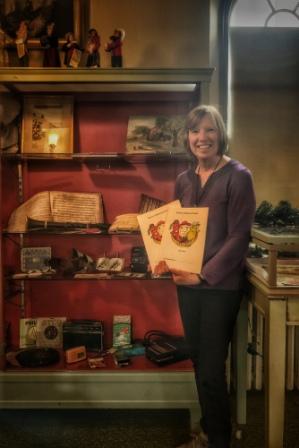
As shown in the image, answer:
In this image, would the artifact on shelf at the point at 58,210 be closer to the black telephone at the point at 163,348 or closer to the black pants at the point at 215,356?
the black telephone at the point at 163,348

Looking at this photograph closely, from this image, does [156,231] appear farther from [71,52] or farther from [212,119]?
[71,52]

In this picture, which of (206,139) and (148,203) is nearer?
(206,139)

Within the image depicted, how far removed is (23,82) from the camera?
221 cm

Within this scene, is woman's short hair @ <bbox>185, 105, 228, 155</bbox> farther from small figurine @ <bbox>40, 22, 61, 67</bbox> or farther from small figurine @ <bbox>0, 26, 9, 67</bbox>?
small figurine @ <bbox>0, 26, 9, 67</bbox>

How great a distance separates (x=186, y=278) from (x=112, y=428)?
3.38 ft

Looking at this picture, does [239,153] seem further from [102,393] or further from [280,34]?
[102,393]

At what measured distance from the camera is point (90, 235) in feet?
8.02

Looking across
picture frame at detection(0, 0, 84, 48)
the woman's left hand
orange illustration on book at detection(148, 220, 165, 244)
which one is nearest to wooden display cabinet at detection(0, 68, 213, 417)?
picture frame at detection(0, 0, 84, 48)

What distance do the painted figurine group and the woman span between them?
790 mm

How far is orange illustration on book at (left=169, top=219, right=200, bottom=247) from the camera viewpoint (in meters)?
1.78

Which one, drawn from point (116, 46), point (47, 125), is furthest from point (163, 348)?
point (116, 46)

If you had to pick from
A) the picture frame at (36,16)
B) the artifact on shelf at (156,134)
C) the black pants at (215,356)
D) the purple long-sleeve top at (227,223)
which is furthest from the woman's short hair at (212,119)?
the picture frame at (36,16)

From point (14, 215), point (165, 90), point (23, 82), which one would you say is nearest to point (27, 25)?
point (23, 82)

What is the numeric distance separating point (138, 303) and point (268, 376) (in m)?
1.14
